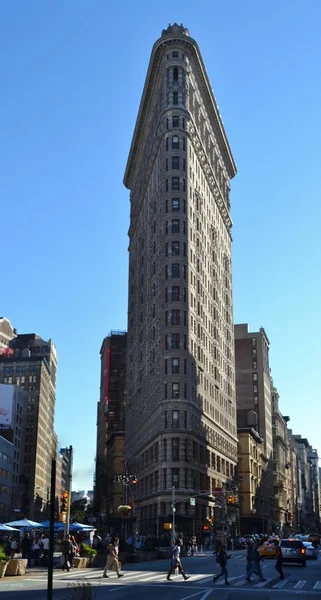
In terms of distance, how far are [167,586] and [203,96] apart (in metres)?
104

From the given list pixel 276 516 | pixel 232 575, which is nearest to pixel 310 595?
pixel 232 575

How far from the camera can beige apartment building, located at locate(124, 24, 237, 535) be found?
8612 centimetres

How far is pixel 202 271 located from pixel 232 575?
70357mm

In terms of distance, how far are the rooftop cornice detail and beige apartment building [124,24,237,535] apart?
0.26 m

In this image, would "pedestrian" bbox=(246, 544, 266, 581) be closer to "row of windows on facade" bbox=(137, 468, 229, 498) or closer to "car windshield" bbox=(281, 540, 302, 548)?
"car windshield" bbox=(281, 540, 302, 548)

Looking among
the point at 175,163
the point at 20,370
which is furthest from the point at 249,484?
the point at 20,370

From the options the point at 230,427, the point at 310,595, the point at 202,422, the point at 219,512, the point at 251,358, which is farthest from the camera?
the point at 251,358

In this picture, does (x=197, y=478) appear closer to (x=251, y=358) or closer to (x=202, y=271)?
(x=202, y=271)

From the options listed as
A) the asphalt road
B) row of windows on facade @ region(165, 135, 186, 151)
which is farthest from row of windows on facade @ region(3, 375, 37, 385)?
the asphalt road

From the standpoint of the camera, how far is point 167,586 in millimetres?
27516

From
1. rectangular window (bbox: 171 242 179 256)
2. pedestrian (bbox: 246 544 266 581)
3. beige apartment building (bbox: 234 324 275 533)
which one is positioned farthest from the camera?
beige apartment building (bbox: 234 324 275 533)

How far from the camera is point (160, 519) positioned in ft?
267

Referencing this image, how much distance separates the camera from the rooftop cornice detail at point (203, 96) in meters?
107

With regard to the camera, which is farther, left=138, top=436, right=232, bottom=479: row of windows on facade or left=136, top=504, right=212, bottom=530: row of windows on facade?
left=138, top=436, right=232, bottom=479: row of windows on facade
